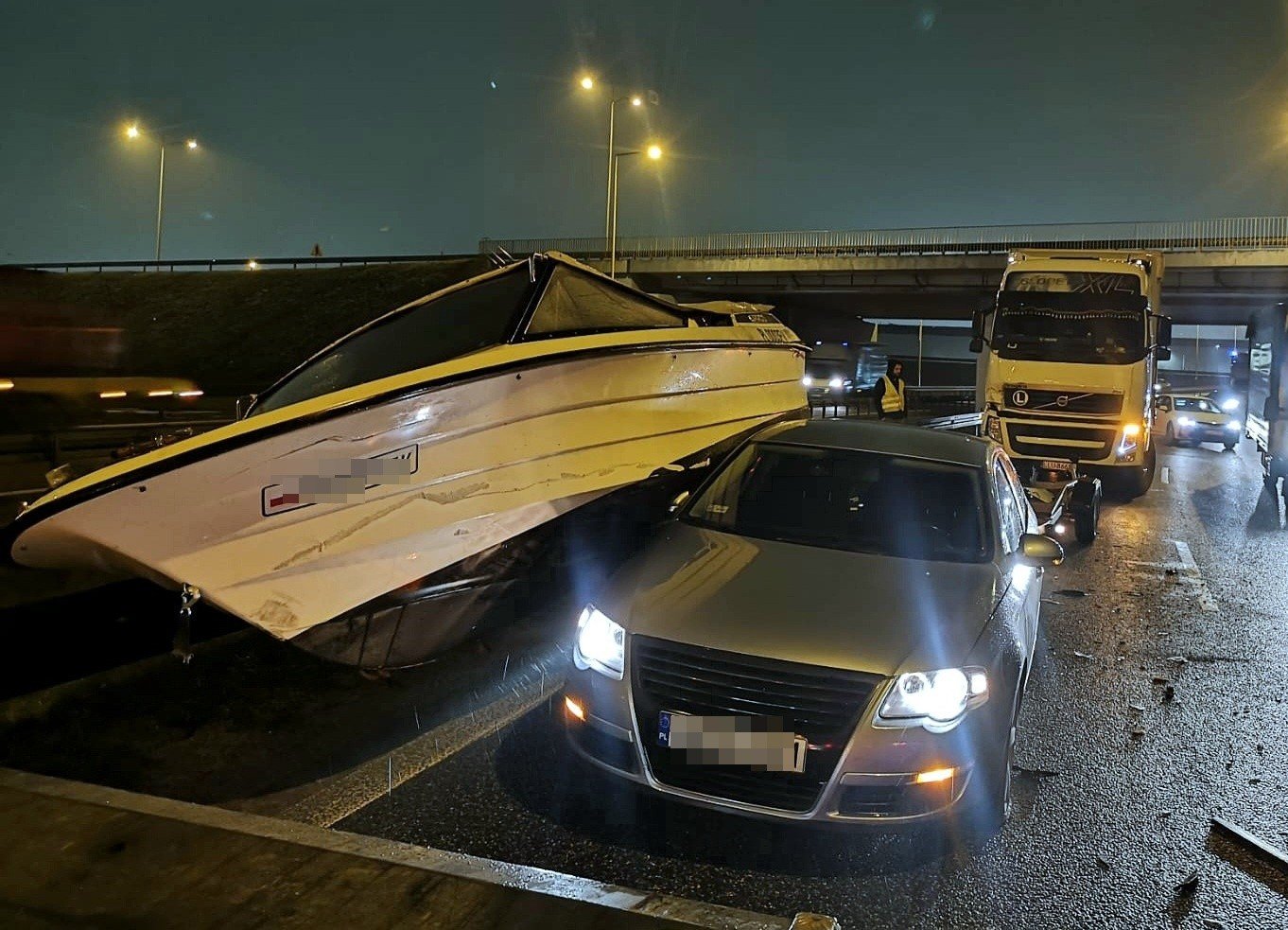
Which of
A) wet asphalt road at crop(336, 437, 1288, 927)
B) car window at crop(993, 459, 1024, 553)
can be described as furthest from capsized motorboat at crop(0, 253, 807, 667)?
car window at crop(993, 459, 1024, 553)

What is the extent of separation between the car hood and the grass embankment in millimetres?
34113

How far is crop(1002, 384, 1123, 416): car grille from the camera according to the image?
13039 mm

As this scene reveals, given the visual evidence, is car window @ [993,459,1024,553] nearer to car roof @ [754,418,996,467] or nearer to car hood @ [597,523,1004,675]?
car roof @ [754,418,996,467]

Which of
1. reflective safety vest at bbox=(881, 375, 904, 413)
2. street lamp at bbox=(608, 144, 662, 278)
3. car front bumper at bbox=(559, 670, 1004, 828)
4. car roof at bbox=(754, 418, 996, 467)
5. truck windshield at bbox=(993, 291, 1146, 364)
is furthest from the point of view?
street lamp at bbox=(608, 144, 662, 278)

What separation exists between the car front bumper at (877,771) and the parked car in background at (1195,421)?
24906mm

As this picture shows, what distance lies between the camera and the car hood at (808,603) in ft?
11.2

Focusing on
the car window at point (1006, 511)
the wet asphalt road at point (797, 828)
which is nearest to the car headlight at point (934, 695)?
the wet asphalt road at point (797, 828)

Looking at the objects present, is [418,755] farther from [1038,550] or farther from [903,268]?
[903,268]

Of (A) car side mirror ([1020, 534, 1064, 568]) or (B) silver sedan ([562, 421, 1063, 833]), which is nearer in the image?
(B) silver sedan ([562, 421, 1063, 833])

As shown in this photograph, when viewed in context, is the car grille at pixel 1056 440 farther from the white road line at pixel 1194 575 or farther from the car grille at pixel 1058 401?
the white road line at pixel 1194 575

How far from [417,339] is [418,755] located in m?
2.97

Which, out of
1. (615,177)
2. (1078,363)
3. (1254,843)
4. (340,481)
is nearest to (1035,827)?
(1254,843)

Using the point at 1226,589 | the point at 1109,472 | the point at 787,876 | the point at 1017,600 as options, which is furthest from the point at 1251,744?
the point at 1109,472

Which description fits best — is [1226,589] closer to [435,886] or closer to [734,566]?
[734,566]
